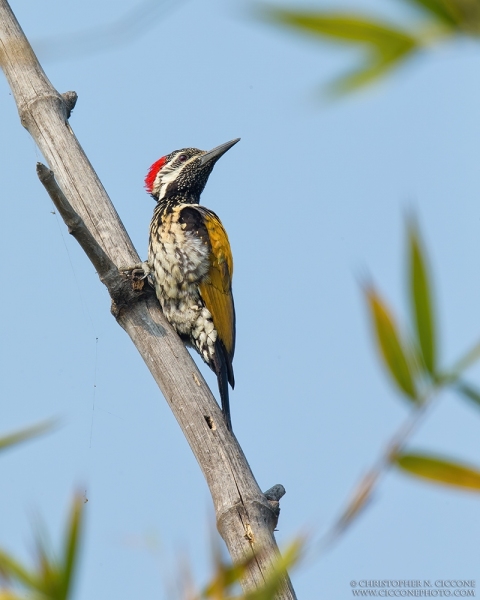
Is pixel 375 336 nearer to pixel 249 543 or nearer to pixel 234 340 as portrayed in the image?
pixel 249 543

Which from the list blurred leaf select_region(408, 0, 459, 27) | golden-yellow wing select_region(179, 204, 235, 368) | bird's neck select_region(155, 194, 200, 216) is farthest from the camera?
bird's neck select_region(155, 194, 200, 216)

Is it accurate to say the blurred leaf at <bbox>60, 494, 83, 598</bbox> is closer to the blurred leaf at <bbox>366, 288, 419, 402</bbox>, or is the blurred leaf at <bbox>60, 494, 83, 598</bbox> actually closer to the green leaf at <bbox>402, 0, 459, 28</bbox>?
the blurred leaf at <bbox>366, 288, 419, 402</bbox>

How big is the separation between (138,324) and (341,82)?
2.79m

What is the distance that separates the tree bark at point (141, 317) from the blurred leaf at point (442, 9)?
7.36 feet

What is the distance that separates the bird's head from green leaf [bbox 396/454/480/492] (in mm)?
4637

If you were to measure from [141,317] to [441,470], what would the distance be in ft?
9.42

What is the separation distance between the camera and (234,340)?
488cm

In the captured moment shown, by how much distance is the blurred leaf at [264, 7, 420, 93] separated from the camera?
3.68ft

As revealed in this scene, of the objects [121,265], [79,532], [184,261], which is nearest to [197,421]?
[121,265]

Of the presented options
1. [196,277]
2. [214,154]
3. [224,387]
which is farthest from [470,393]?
[214,154]

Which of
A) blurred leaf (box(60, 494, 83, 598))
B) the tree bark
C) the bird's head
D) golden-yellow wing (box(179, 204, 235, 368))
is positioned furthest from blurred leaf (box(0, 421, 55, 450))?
the bird's head

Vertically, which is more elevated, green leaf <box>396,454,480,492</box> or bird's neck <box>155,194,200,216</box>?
bird's neck <box>155,194,200,216</box>

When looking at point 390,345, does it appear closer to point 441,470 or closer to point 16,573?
point 441,470

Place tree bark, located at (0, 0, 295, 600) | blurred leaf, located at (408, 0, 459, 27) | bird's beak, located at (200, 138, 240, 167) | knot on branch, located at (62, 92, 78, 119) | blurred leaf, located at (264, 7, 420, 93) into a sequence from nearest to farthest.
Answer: blurred leaf, located at (408, 0, 459, 27) < blurred leaf, located at (264, 7, 420, 93) < tree bark, located at (0, 0, 295, 600) < knot on branch, located at (62, 92, 78, 119) < bird's beak, located at (200, 138, 240, 167)
